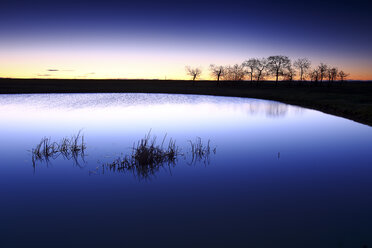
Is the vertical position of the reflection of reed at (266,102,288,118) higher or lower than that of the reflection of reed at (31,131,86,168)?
higher

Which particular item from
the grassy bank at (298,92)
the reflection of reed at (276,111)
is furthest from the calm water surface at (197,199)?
the grassy bank at (298,92)

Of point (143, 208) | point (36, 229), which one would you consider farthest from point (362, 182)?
point (36, 229)

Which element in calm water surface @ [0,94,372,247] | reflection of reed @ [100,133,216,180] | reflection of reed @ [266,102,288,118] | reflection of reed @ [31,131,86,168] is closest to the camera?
calm water surface @ [0,94,372,247]

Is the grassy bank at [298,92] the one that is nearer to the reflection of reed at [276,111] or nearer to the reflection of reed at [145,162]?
the reflection of reed at [276,111]

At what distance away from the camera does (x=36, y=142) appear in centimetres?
1638

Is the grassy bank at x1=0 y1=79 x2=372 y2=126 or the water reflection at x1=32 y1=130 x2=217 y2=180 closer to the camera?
the water reflection at x1=32 y1=130 x2=217 y2=180

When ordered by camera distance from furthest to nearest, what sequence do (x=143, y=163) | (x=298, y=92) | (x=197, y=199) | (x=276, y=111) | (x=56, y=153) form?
(x=298, y=92), (x=276, y=111), (x=56, y=153), (x=143, y=163), (x=197, y=199)

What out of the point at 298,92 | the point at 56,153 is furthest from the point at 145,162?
the point at 298,92

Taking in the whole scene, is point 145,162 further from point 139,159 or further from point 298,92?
point 298,92

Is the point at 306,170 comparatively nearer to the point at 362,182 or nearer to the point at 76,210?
the point at 362,182

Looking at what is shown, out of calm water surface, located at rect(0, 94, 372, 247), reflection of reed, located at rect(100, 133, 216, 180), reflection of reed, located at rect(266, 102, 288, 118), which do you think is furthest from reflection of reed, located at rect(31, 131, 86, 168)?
reflection of reed, located at rect(266, 102, 288, 118)

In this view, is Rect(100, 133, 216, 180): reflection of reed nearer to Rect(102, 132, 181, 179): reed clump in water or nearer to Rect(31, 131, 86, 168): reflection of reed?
Rect(102, 132, 181, 179): reed clump in water

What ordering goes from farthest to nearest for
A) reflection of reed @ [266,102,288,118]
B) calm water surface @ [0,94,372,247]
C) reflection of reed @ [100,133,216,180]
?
reflection of reed @ [266,102,288,118]
reflection of reed @ [100,133,216,180]
calm water surface @ [0,94,372,247]

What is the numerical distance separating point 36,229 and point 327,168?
11429 mm
